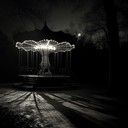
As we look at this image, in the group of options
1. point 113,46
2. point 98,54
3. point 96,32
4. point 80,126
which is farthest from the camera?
point 98,54

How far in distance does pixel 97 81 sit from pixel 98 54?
13.9 ft

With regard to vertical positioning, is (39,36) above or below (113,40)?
above

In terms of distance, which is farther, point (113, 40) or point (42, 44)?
point (42, 44)

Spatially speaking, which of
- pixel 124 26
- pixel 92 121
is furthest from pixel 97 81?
pixel 92 121

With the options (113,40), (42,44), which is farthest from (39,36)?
(113,40)

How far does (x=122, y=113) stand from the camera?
603cm

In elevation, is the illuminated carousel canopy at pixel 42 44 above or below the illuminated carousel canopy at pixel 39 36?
below

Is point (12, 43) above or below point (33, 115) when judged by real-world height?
above

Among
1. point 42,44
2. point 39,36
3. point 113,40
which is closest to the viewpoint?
point 113,40

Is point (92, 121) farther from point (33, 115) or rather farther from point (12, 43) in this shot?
point (12, 43)

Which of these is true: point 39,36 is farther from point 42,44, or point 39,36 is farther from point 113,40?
point 113,40

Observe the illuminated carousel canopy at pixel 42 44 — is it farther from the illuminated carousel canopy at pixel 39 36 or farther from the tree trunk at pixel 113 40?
the tree trunk at pixel 113 40

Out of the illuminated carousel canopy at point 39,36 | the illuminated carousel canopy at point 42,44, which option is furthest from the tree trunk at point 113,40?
the illuminated carousel canopy at point 39,36

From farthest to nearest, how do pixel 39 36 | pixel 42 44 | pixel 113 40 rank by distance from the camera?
pixel 42 44 → pixel 39 36 → pixel 113 40
